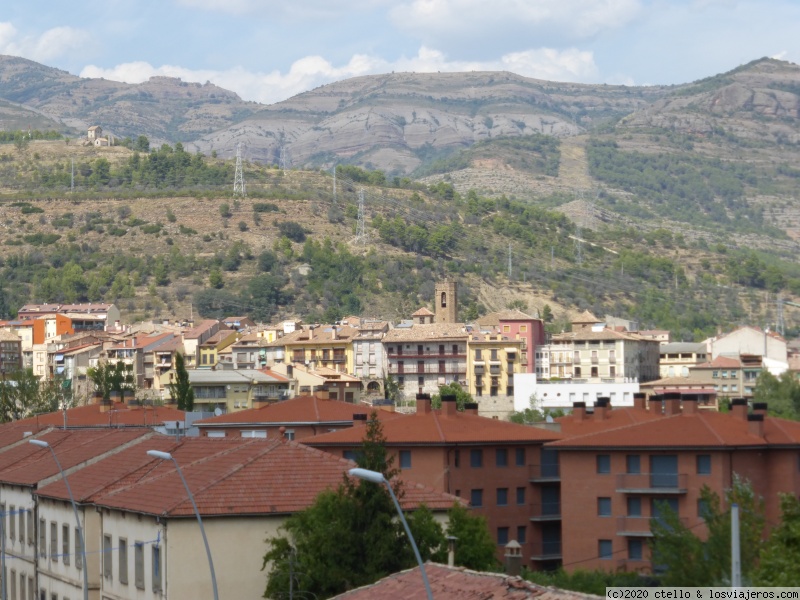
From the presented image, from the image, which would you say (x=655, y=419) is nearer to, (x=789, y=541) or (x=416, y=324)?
(x=789, y=541)

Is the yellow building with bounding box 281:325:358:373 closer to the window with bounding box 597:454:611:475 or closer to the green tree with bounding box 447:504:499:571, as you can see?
the window with bounding box 597:454:611:475

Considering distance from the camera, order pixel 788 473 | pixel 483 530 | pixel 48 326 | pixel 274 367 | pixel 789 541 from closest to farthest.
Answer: pixel 789 541
pixel 483 530
pixel 788 473
pixel 274 367
pixel 48 326

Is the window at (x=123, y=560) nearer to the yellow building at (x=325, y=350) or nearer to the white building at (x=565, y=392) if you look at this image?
the white building at (x=565, y=392)

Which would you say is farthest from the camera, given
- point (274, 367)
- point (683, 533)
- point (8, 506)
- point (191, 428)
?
point (274, 367)

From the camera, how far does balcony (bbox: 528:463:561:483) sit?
64.1 metres

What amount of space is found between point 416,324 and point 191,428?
291ft

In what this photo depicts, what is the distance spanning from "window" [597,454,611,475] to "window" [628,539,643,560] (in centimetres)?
267

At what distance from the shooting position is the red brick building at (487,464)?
6159 centimetres

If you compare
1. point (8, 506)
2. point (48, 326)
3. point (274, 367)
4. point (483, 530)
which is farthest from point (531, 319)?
point (483, 530)

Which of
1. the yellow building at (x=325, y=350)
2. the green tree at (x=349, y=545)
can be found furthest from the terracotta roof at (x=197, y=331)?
the green tree at (x=349, y=545)

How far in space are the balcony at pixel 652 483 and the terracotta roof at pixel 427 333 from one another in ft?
286

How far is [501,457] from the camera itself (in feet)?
208

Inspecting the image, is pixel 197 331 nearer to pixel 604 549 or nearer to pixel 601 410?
pixel 601 410

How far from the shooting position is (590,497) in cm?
5906
